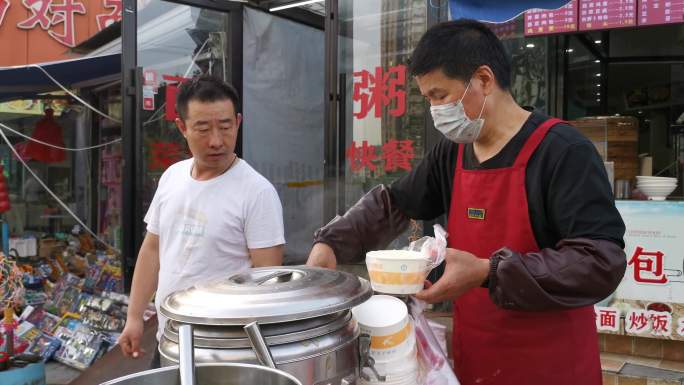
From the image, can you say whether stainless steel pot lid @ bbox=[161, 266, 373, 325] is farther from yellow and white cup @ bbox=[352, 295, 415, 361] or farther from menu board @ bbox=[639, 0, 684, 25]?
menu board @ bbox=[639, 0, 684, 25]

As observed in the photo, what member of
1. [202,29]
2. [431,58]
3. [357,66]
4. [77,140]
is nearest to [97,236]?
[77,140]

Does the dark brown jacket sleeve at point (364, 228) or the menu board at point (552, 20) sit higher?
the menu board at point (552, 20)

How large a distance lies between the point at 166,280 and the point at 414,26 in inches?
118

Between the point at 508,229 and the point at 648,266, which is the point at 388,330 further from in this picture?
the point at 648,266

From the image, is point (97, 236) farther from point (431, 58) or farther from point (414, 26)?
point (431, 58)

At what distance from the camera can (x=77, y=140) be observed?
314 inches

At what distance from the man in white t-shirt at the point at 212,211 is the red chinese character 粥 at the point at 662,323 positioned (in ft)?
8.25

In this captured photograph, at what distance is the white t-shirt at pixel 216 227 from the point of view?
88.5 inches

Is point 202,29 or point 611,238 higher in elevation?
Answer: point 202,29

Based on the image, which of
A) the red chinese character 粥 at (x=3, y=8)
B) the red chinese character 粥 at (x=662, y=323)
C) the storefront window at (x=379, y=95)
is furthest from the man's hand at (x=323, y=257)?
the red chinese character 粥 at (x=3, y=8)

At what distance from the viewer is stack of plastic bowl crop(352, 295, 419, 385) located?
119 cm

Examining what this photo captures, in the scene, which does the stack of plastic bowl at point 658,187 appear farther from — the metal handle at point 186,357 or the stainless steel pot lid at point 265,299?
the metal handle at point 186,357

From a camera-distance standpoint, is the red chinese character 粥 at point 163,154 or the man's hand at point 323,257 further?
the red chinese character 粥 at point 163,154

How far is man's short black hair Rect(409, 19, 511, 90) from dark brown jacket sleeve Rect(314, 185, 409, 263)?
1.47 ft
